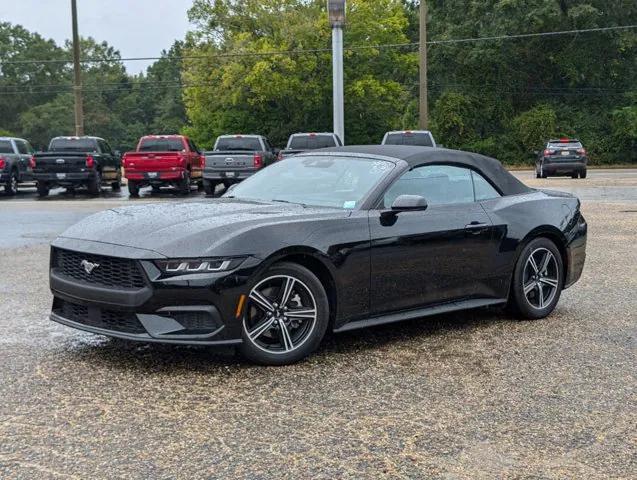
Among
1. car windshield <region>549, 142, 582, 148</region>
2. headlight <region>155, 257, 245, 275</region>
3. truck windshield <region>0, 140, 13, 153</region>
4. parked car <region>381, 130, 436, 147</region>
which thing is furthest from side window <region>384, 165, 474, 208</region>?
car windshield <region>549, 142, 582, 148</region>

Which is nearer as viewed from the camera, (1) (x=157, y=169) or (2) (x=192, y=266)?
(2) (x=192, y=266)

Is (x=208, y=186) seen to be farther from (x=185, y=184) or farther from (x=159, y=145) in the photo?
(x=159, y=145)

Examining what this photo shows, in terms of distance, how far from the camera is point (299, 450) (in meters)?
3.85

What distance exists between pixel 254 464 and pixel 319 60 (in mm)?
46012

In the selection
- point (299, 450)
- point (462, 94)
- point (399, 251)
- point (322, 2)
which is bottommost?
point (299, 450)

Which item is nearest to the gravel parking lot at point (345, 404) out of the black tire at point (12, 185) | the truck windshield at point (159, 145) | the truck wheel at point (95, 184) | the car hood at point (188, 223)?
the car hood at point (188, 223)

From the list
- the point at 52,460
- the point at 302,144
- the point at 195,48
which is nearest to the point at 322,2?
the point at 195,48

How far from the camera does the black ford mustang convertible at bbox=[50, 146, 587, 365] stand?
198 inches

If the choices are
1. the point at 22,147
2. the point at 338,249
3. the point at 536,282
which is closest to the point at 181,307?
the point at 338,249

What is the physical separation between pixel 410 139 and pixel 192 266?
20147 mm

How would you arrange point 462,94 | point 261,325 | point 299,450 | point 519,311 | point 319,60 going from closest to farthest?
point 299,450
point 261,325
point 519,311
point 319,60
point 462,94

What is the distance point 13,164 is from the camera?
25.7 m

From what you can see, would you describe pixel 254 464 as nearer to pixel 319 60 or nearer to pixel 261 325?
pixel 261 325

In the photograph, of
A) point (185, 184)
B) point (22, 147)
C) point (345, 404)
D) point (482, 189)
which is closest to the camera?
point (345, 404)
